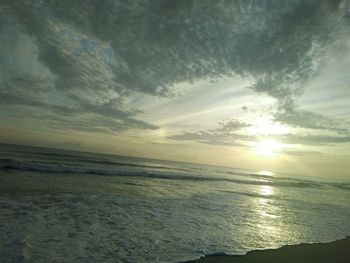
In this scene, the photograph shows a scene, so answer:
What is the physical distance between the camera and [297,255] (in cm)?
731

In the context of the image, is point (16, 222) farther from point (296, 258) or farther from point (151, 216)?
point (296, 258)

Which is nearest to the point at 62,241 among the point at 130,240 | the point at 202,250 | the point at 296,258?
the point at 130,240

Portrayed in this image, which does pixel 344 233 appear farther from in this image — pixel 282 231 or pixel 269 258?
pixel 269 258

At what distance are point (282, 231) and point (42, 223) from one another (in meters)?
9.49

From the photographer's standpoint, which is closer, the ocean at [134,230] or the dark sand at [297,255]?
the ocean at [134,230]

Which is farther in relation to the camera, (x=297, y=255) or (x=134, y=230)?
(x=134, y=230)

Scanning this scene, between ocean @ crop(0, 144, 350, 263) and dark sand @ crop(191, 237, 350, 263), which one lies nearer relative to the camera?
ocean @ crop(0, 144, 350, 263)

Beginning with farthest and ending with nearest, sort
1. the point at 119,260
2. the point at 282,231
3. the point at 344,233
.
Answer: the point at 344,233 → the point at 282,231 → the point at 119,260

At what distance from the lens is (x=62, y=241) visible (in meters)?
7.06

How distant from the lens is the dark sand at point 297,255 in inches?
261

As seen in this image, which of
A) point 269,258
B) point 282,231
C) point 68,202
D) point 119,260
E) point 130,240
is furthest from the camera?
A: point 68,202

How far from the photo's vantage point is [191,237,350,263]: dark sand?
664cm

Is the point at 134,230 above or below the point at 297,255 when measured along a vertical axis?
below

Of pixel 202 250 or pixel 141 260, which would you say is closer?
pixel 141 260
